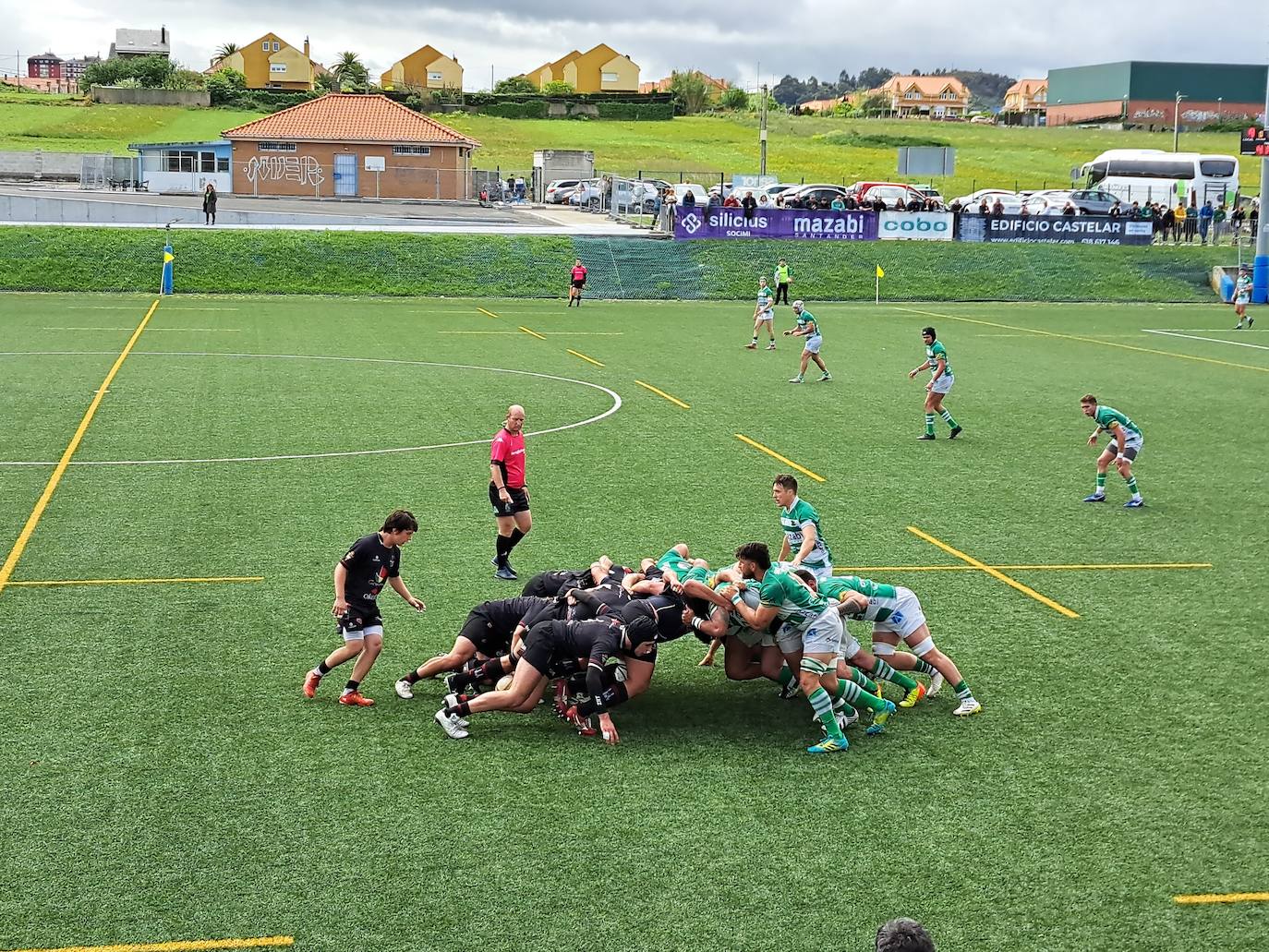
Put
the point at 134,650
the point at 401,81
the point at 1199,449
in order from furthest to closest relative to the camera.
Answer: the point at 401,81
the point at 1199,449
the point at 134,650

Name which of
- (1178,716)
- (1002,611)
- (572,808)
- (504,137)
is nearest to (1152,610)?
(1002,611)

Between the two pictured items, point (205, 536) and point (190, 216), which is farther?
point (190, 216)

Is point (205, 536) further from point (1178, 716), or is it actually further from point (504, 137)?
point (504, 137)

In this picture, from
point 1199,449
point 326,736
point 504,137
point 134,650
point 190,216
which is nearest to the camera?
point 326,736

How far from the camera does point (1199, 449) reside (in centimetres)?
2536

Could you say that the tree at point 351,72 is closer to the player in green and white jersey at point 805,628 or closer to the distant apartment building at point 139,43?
the distant apartment building at point 139,43

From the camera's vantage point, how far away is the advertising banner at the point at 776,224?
209ft

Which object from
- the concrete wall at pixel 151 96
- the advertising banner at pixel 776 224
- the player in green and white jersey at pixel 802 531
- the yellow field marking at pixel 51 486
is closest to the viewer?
the player in green and white jersey at pixel 802 531

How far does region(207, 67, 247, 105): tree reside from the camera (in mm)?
133250

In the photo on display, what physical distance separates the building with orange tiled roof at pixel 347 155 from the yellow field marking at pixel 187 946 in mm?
82660

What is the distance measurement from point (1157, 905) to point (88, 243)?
54842 millimetres

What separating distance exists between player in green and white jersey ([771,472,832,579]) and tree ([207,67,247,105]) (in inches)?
5173

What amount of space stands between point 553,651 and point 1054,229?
2418 inches

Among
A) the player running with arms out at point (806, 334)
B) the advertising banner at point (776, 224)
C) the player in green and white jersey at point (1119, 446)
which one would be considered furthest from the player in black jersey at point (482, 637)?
the advertising banner at point (776, 224)
